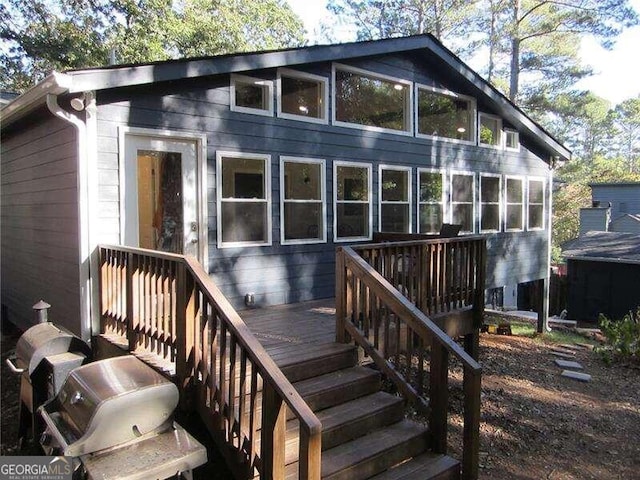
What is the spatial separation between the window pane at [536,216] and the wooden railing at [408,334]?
5.87 meters

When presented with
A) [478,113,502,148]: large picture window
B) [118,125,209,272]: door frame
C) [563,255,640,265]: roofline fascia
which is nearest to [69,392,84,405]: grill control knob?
[118,125,209,272]: door frame

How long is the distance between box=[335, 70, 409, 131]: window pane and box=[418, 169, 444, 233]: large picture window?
98cm

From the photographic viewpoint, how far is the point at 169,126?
511 cm

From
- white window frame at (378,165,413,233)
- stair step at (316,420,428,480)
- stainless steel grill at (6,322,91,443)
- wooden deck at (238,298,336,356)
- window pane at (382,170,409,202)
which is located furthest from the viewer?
window pane at (382,170,409,202)

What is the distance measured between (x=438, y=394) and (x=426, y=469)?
51 centimetres

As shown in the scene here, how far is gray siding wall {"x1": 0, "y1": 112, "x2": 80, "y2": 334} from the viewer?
15.6 feet

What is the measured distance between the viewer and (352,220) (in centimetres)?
703

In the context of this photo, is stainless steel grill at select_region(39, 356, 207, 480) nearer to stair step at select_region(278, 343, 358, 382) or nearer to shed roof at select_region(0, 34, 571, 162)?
stair step at select_region(278, 343, 358, 382)

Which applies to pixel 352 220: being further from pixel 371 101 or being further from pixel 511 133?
pixel 511 133

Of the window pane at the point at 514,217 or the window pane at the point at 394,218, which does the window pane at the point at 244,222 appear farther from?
the window pane at the point at 514,217

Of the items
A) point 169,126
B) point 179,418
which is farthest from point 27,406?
point 169,126

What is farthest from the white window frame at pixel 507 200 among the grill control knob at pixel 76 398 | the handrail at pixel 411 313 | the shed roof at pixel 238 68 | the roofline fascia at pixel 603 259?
the grill control knob at pixel 76 398

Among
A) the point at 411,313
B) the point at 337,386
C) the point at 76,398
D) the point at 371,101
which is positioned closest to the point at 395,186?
the point at 371,101

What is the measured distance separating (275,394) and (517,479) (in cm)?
248
